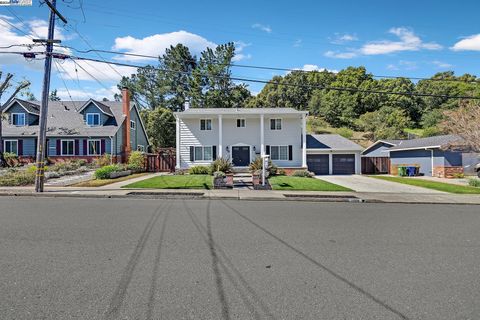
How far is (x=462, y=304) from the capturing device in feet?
11.7

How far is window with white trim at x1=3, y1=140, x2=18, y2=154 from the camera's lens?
3162cm

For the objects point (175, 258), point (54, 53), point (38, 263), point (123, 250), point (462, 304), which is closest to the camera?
point (462, 304)

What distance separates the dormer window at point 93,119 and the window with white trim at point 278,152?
60.9 feet

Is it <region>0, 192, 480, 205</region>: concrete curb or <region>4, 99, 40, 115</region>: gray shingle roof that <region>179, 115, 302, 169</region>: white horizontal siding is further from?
<region>4, 99, 40, 115</region>: gray shingle roof

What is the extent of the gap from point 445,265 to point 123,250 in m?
5.39

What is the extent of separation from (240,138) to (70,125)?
1850 cm

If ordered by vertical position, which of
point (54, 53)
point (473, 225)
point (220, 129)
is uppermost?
point (54, 53)

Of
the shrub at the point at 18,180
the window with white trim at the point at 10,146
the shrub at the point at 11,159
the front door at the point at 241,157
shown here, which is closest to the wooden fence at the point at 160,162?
the front door at the point at 241,157

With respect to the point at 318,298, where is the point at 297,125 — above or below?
above

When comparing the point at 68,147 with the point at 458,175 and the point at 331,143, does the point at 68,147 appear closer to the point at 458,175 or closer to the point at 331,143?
the point at 331,143

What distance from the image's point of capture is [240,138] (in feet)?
92.9

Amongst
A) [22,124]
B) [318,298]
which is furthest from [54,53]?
[22,124]

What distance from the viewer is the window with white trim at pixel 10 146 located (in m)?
31.6

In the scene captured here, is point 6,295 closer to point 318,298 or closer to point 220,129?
point 318,298
